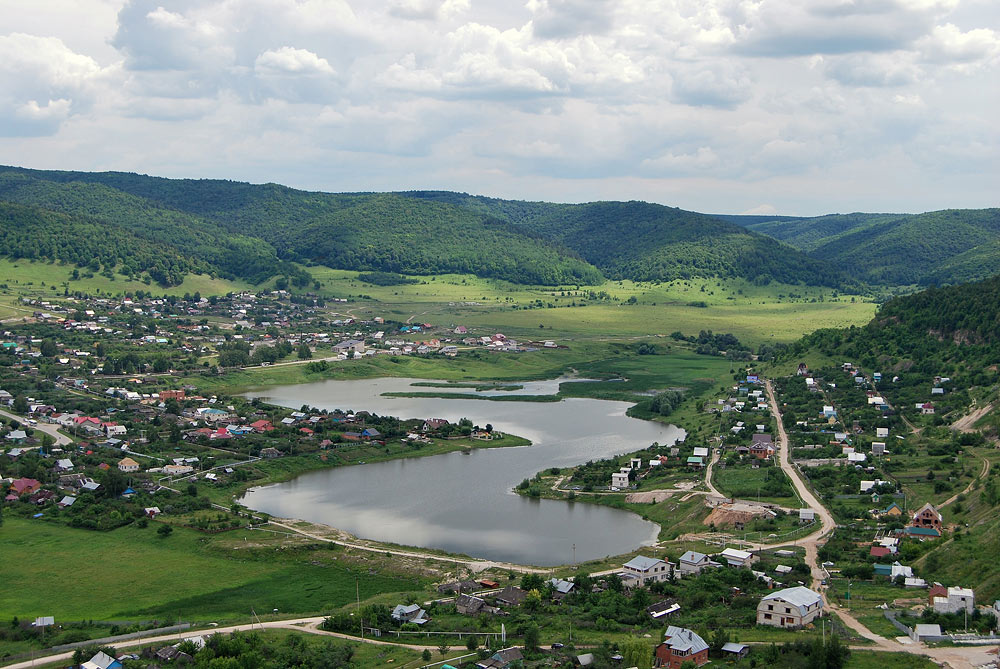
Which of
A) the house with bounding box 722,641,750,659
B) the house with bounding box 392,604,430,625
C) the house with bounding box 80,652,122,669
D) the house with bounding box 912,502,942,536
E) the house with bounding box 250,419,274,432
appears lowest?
the house with bounding box 80,652,122,669

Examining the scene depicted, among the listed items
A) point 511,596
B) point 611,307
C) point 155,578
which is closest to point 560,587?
point 511,596

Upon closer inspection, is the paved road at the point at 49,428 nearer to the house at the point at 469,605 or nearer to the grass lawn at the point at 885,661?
the house at the point at 469,605

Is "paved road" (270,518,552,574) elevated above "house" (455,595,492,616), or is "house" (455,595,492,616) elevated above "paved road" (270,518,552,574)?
"house" (455,595,492,616)

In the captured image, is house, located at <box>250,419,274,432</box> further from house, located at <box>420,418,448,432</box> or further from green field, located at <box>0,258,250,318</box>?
green field, located at <box>0,258,250,318</box>

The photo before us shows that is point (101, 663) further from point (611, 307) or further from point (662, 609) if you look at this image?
point (611, 307)

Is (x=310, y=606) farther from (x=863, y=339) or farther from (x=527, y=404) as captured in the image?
(x=863, y=339)

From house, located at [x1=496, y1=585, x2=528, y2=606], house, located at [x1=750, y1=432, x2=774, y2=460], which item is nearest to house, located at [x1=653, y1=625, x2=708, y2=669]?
house, located at [x1=496, y1=585, x2=528, y2=606]
